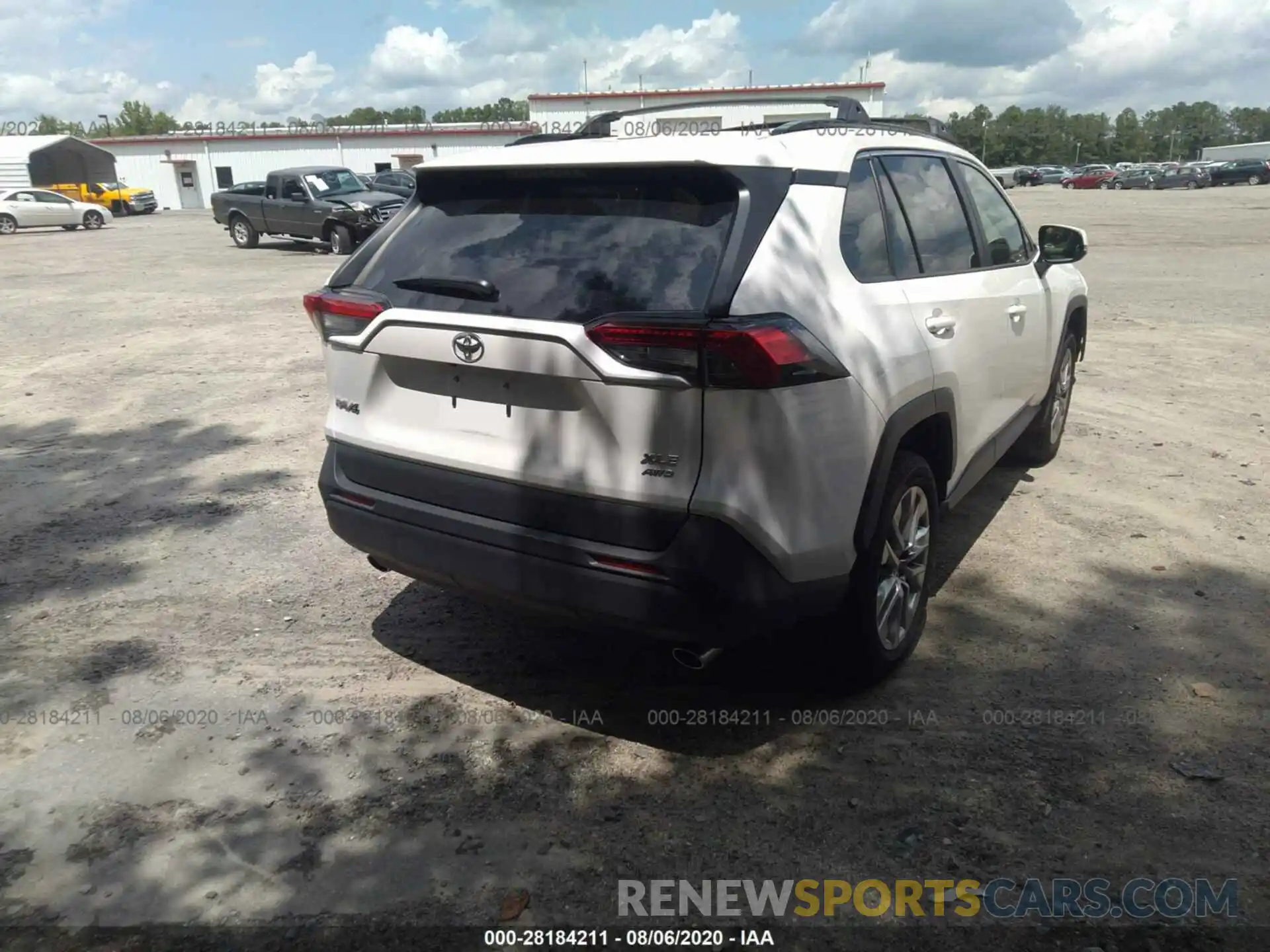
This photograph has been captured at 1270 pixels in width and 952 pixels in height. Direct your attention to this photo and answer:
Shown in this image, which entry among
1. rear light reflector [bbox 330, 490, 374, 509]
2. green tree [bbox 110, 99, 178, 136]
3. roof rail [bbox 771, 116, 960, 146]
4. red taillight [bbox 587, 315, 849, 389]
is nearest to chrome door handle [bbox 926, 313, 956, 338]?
roof rail [bbox 771, 116, 960, 146]

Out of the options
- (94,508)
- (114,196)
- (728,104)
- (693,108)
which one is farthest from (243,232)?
(114,196)

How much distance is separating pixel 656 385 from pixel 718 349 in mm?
201

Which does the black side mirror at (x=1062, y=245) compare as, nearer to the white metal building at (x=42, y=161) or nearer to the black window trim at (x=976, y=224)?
the black window trim at (x=976, y=224)

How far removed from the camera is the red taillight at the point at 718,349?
2.56 m

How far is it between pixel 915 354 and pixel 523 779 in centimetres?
197

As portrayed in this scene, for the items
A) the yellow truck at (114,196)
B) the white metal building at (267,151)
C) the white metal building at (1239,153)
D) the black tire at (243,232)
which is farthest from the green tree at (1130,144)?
the black tire at (243,232)

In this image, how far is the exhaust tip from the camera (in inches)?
114

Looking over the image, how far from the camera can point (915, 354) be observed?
131 inches

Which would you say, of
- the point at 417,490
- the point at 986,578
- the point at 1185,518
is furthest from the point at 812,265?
the point at 1185,518

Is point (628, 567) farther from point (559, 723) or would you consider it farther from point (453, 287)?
point (453, 287)

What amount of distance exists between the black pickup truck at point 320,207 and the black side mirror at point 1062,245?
52.9 ft

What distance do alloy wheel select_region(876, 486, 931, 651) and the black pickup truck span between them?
17567 millimetres

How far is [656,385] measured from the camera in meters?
2.62

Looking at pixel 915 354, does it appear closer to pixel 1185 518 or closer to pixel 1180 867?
pixel 1180 867
